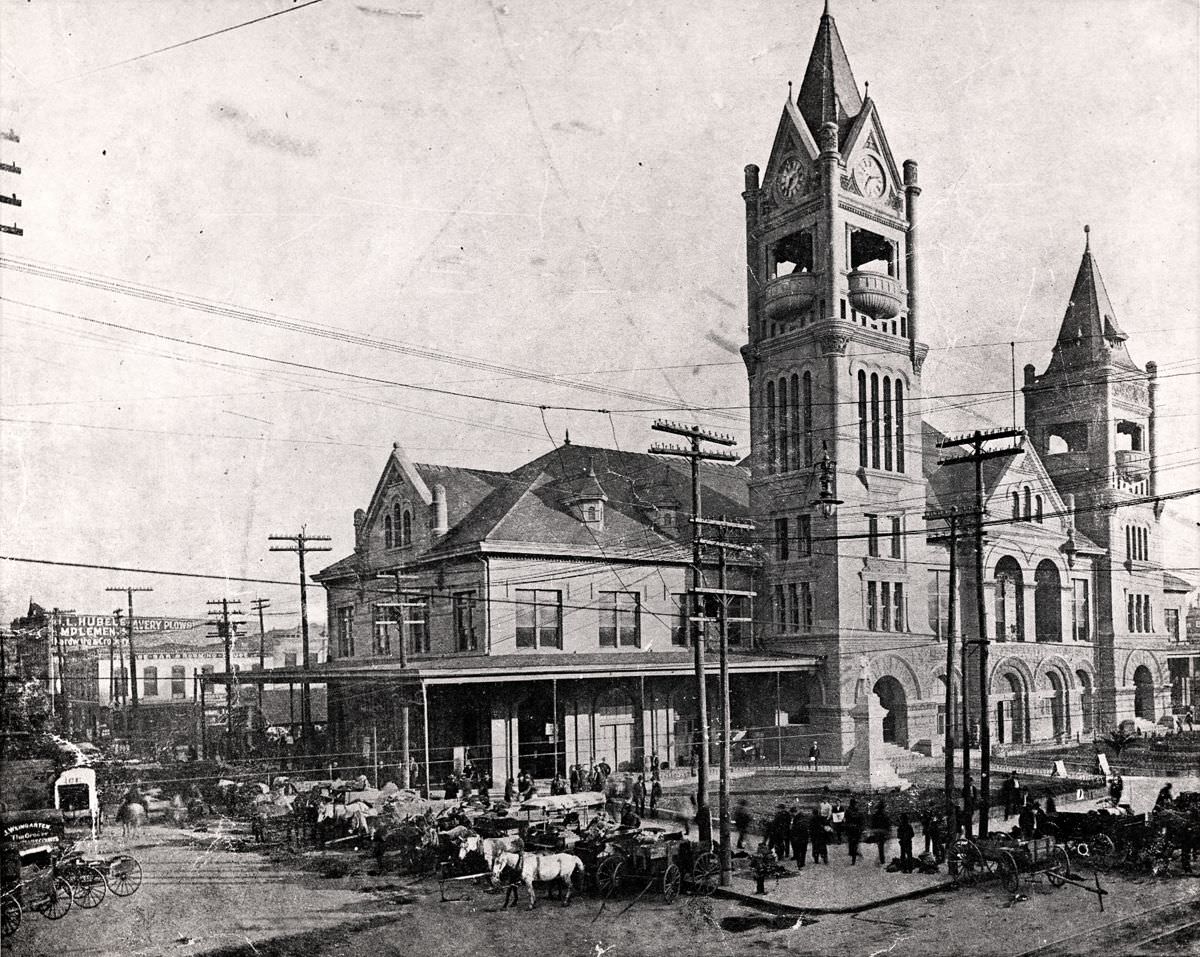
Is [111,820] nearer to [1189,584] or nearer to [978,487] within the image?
[978,487]

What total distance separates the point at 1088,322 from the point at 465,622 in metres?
35.4

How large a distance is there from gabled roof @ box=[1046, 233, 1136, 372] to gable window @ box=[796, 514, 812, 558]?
21118 mm

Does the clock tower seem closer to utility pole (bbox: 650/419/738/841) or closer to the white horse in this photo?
utility pole (bbox: 650/419/738/841)

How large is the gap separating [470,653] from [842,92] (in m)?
26.9

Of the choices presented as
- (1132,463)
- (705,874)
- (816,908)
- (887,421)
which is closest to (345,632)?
(887,421)

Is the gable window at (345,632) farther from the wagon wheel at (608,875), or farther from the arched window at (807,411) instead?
the wagon wheel at (608,875)

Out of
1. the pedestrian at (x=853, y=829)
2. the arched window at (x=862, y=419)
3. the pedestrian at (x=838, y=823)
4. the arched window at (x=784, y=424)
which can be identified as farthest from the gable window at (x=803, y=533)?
→ the pedestrian at (x=853, y=829)

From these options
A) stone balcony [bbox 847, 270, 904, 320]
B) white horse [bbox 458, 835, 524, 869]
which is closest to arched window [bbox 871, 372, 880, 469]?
stone balcony [bbox 847, 270, 904, 320]

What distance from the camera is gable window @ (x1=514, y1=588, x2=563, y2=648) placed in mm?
36312

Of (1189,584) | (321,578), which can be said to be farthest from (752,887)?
(1189,584)

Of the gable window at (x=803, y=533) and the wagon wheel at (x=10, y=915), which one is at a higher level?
the gable window at (x=803, y=533)

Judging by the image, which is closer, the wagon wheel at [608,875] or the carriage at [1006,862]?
the wagon wheel at [608,875]

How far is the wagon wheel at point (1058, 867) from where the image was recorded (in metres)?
19.0

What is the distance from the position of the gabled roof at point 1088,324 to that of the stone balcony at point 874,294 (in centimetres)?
1665
